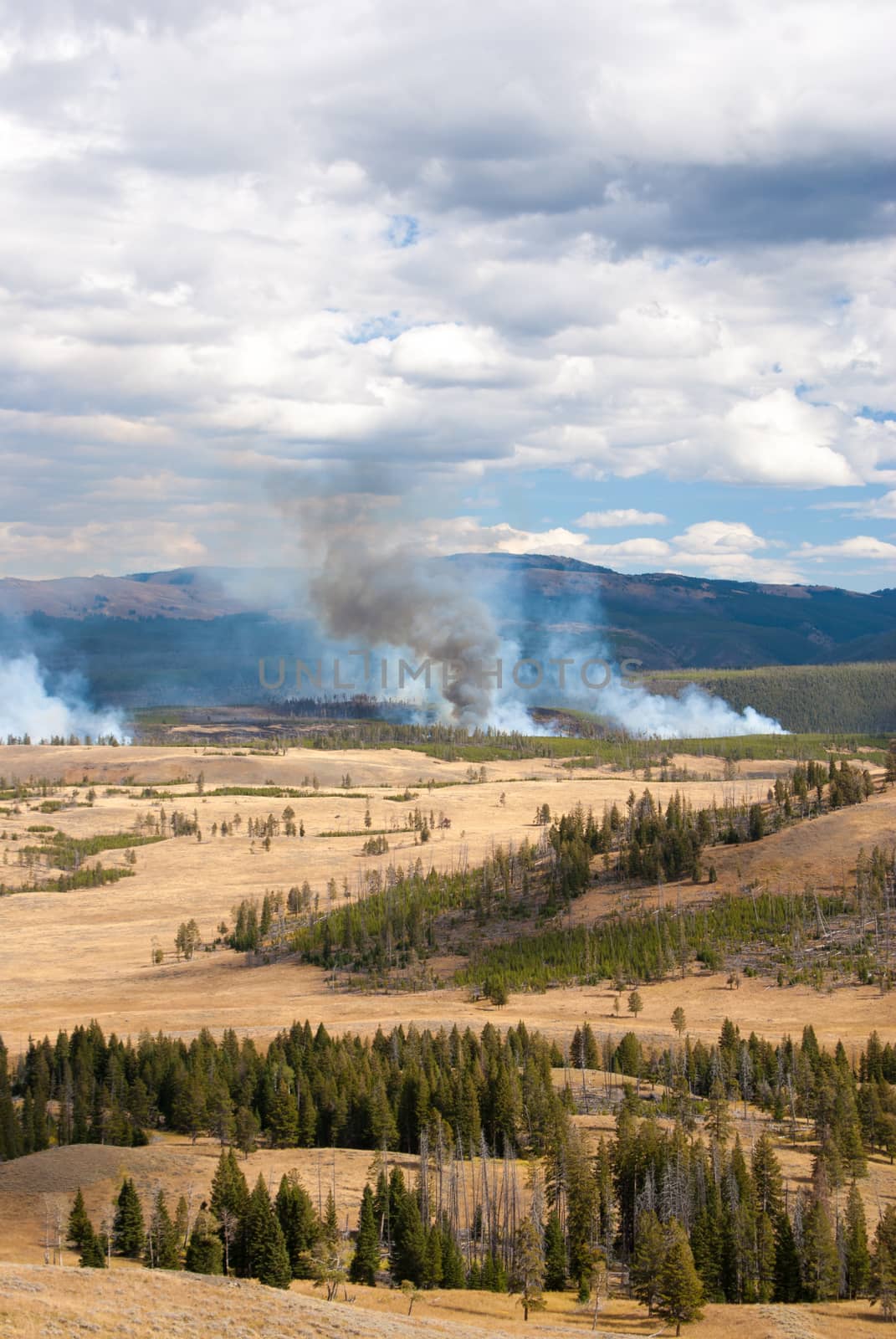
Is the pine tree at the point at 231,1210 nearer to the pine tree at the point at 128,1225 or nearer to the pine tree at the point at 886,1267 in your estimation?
the pine tree at the point at 128,1225

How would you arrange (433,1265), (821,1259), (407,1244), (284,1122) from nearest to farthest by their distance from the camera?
(821,1259), (433,1265), (407,1244), (284,1122)

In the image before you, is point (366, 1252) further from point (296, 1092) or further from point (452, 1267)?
point (296, 1092)

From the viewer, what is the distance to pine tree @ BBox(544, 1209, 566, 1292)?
9062 centimetres

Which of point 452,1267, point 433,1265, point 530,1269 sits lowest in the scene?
point 452,1267

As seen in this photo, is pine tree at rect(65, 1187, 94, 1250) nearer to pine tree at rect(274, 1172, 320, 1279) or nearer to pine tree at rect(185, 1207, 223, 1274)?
pine tree at rect(185, 1207, 223, 1274)

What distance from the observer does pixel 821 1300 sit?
87.5 metres

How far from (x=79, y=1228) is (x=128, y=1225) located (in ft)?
10.7

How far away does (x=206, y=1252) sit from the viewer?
87.4 m

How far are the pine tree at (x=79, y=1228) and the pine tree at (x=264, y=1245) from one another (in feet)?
34.6

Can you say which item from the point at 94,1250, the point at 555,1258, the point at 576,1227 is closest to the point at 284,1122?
the point at 94,1250

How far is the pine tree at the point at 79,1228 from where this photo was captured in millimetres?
90562

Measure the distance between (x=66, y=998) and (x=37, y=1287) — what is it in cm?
13610

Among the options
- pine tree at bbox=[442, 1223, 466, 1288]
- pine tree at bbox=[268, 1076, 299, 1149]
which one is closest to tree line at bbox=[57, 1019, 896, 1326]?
pine tree at bbox=[442, 1223, 466, 1288]

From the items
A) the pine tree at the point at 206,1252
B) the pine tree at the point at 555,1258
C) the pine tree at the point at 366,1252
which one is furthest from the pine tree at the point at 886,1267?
the pine tree at the point at 206,1252
